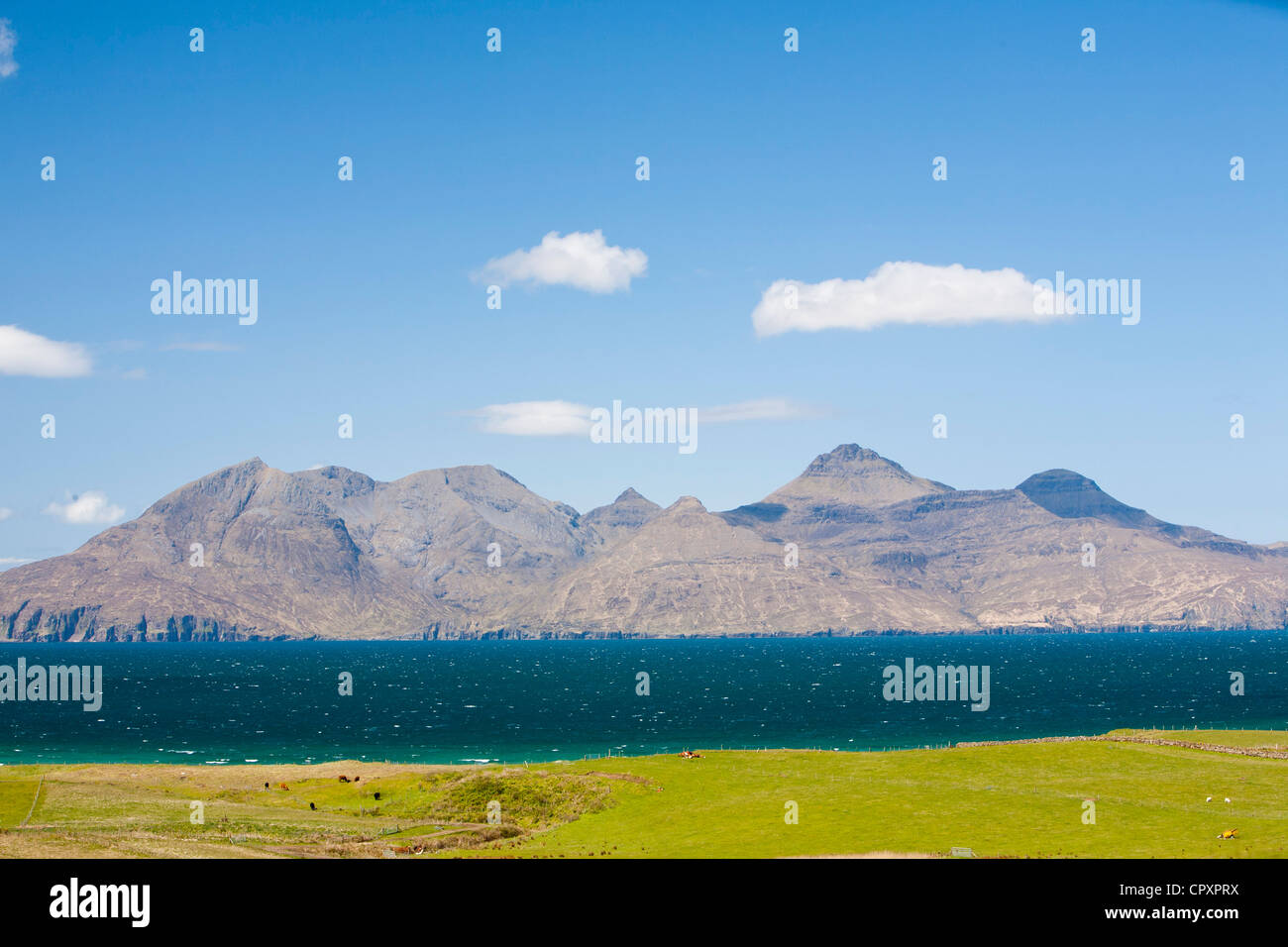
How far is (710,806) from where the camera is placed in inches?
3000

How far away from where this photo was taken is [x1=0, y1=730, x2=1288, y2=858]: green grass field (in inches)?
2347

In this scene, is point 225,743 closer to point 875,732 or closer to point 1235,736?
point 875,732

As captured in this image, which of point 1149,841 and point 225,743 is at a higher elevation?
point 1149,841

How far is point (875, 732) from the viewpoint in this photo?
157m

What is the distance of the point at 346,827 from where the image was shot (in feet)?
239

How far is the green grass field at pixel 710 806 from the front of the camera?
5962 cm

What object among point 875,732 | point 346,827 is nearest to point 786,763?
point 346,827

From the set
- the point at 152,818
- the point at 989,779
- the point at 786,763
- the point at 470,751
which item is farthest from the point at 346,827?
the point at 470,751
